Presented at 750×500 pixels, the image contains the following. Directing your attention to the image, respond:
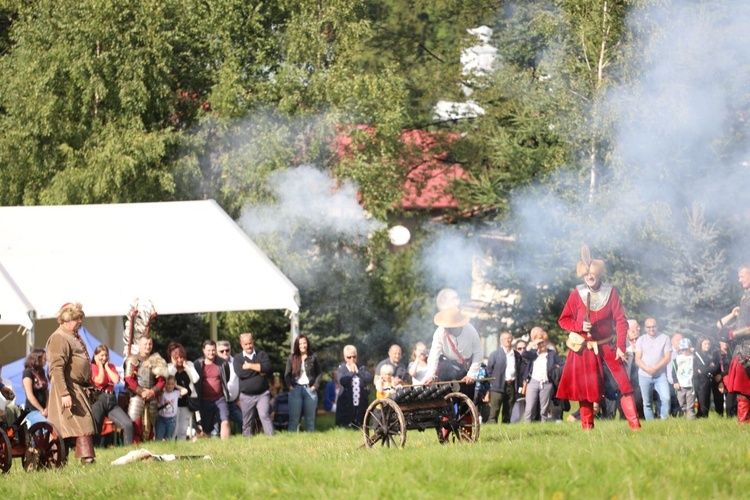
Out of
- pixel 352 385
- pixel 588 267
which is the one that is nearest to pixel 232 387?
pixel 352 385

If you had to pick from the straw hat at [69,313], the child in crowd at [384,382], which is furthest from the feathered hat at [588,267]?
the straw hat at [69,313]

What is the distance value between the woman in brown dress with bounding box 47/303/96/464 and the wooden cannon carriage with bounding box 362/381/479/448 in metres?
2.72

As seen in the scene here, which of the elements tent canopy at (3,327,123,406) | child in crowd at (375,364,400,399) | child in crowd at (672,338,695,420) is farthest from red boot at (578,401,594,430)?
tent canopy at (3,327,123,406)

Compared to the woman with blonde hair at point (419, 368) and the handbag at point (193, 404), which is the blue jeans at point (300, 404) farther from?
the woman with blonde hair at point (419, 368)

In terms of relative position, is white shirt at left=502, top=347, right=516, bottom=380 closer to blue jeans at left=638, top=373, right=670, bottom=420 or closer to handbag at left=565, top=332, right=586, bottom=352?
blue jeans at left=638, top=373, right=670, bottom=420

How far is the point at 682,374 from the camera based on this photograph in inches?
733

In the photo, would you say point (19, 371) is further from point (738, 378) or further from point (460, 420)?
point (738, 378)

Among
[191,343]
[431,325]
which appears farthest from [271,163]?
[431,325]

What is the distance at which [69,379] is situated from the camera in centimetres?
1205

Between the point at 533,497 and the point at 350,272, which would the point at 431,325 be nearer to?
the point at 350,272

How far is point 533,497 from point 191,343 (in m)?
22.5

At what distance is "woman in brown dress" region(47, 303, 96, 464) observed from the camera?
11891mm

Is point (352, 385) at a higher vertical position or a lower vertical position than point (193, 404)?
higher

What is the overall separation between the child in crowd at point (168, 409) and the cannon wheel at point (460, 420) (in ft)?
20.2
